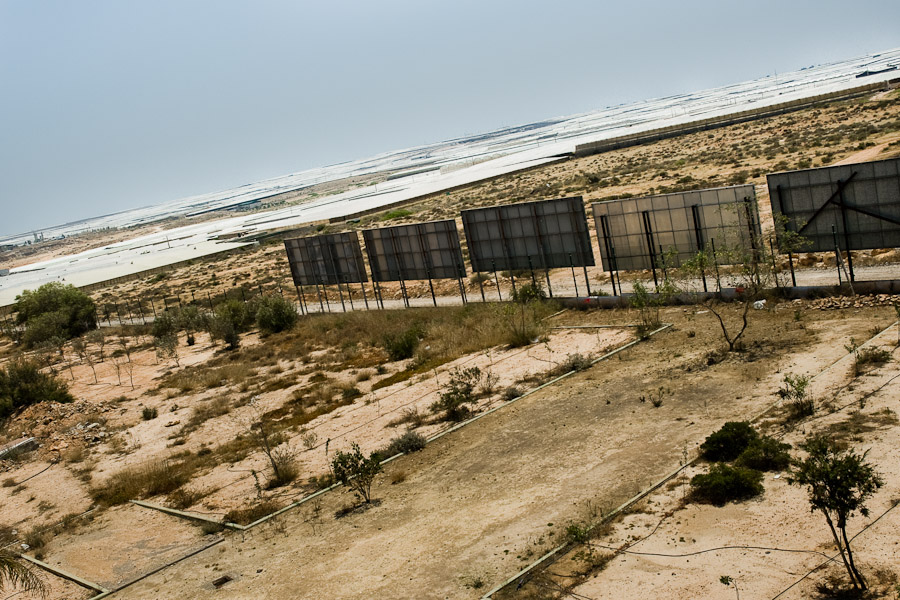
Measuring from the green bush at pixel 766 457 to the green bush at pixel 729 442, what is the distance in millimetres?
331

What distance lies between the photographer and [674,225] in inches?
990

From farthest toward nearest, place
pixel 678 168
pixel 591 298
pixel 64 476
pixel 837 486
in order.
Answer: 1. pixel 678 168
2. pixel 591 298
3. pixel 64 476
4. pixel 837 486

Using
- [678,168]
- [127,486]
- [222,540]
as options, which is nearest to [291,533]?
[222,540]

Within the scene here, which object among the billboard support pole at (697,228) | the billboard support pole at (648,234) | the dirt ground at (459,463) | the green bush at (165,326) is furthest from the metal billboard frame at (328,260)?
the billboard support pole at (697,228)

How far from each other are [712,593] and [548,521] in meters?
3.41

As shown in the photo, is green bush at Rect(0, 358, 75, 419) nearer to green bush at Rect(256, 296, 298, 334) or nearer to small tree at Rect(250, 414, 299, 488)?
green bush at Rect(256, 296, 298, 334)

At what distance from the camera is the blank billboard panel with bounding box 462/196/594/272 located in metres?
28.4

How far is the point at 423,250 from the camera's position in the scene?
34375 mm

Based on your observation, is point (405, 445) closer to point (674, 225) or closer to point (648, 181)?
point (674, 225)

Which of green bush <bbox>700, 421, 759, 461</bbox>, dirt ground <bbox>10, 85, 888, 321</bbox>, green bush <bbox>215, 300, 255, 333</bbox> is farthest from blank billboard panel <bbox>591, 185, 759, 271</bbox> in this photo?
green bush <bbox>215, 300, 255, 333</bbox>

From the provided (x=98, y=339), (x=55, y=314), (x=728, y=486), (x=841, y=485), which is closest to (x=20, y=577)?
(x=728, y=486)

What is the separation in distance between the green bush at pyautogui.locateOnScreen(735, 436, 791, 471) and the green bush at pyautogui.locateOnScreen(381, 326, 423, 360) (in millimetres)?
16526

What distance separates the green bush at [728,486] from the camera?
11086 millimetres

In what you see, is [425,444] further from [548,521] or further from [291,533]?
[548,521]
